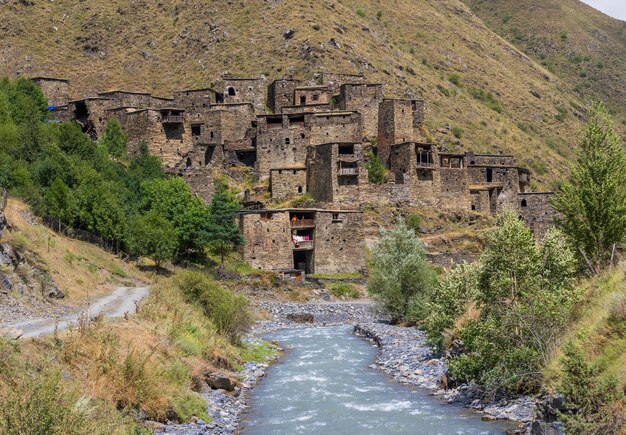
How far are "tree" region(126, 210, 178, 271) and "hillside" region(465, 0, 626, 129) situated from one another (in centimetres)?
10040

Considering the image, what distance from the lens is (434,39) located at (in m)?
115

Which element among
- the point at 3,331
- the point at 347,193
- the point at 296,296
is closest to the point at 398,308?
the point at 296,296

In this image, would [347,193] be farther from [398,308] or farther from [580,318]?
[580,318]

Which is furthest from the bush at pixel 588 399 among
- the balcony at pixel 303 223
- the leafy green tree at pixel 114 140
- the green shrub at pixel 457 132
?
the green shrub at pixel 457 132

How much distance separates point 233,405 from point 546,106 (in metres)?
103

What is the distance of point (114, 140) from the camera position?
198 feet

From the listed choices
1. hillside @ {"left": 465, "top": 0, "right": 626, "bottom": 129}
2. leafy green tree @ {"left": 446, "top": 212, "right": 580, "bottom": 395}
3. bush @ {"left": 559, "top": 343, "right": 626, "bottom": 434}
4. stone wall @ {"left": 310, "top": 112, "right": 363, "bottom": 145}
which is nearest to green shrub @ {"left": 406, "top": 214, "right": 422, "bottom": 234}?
stone wall @ {"left": 310, "top": 112, "right": 363, "bottom": 145}

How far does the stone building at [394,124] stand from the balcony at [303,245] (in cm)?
1277

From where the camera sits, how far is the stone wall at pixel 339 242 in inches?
2085

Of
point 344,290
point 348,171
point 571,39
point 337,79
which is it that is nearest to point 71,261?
point 344,290

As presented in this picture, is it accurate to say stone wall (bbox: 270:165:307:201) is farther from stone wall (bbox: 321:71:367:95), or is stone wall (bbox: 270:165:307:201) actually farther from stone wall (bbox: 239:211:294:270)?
stone wall (bbox: 321:71:367:95)

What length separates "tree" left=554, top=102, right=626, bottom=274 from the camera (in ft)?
66.0

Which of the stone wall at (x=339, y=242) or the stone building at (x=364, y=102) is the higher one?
the stone building at (x=364, y=102)

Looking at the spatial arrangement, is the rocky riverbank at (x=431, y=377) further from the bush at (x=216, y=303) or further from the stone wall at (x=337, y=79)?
the stone wall at (x=337, y=79)
